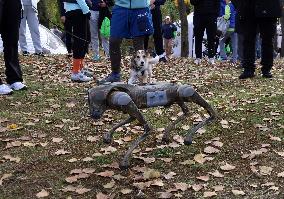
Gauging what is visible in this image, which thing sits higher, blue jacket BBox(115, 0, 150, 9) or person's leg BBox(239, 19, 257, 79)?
blue jacket BBox(115, 0, 150, 9)

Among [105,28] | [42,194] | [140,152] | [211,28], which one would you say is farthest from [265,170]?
[105,28]

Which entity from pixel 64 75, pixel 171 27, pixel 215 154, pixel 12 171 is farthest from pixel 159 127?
pixel 171 27

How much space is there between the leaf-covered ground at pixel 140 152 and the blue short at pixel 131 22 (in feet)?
3.46

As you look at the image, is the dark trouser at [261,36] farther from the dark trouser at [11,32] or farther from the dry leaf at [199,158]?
the dry leaf at [199,158]

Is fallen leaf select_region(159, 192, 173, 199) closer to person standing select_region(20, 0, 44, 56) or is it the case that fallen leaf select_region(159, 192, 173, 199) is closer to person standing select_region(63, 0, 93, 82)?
person standing select_region(63, 0, 93, 82)

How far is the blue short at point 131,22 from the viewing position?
6461 millimetres

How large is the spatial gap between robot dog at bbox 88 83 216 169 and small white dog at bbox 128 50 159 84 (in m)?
2.53

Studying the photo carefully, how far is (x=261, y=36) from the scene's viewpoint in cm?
Result: 745

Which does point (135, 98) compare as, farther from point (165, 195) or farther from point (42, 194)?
point (42, 194)

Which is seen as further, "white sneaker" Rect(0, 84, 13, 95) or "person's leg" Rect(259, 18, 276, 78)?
"person's leg" Rect(259, 18, 276, 78)

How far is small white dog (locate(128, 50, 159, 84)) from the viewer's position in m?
6.66

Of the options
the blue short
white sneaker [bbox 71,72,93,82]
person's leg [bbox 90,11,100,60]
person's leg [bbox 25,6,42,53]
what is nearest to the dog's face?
the blue short

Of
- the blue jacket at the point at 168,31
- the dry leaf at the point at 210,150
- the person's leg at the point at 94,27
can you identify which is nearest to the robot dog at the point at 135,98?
the dry leaf at the point at 210,150

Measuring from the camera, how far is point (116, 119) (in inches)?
217
